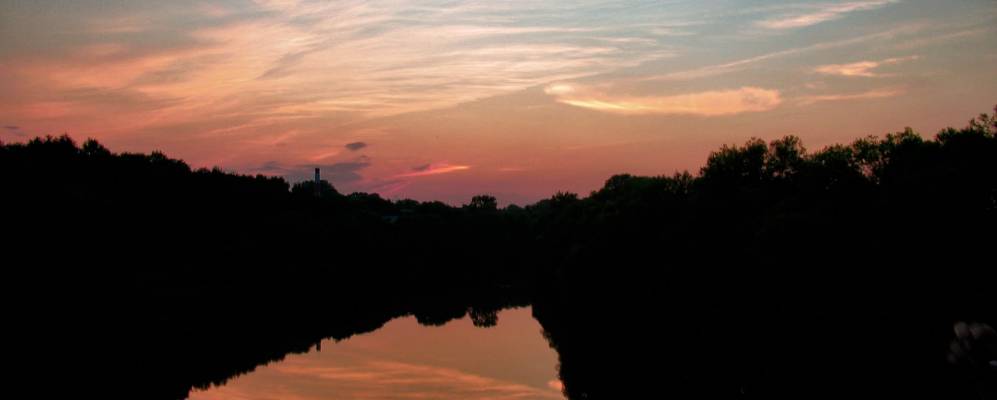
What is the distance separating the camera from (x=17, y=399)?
26.8 metres

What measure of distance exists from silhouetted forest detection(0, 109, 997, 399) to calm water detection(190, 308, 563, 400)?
1660 millimetres

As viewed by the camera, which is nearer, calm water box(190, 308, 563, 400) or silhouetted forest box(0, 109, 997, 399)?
calm water box(190, 308, 563, 400)

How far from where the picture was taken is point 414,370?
3659 cm

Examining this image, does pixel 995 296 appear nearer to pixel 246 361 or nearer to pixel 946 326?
pixel 946 326

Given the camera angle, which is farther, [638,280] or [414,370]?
[638,280]

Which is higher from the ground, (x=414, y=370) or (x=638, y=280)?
(x=638, y=280)

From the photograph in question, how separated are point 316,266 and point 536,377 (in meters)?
46.5

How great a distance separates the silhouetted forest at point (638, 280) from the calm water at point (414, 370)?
1660mm

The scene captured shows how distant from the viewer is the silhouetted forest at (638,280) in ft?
105

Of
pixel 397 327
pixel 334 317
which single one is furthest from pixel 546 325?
pixel 334 317

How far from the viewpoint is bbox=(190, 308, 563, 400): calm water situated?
3052 cm

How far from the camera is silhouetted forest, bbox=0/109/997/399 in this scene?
105 ft

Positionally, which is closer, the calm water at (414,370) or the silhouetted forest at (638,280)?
the calm water at (414,370)

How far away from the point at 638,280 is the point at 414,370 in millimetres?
24666
